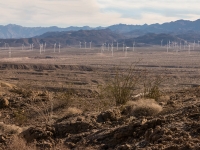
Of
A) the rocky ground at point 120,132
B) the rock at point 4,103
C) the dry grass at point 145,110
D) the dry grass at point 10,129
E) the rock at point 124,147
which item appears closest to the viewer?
the rocky ground at point 120,132

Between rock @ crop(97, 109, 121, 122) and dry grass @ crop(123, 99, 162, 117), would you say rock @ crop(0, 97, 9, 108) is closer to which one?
rock @ crop(97, 109, 121, 122)

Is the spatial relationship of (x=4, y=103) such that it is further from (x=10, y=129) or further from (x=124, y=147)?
(x=124, y=147)

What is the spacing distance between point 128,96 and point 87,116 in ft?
13.8

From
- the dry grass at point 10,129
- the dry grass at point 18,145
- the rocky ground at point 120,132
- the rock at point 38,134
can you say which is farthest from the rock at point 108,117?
the dry grass at point 18,145

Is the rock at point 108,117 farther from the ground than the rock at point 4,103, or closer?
farther from the ground

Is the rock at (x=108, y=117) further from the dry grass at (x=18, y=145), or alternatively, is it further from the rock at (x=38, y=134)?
the dry grass at (x=18, y=145)

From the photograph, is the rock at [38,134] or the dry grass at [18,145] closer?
the dry grass at [18,145]

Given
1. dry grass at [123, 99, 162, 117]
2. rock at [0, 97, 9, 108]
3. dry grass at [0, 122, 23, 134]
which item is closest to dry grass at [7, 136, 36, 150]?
dry grass at [0, 122, 23, 134]

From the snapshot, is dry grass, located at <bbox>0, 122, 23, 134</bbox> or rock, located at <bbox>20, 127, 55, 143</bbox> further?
dry grass, located at <bbox>0, 122, 23, 134</bbox>

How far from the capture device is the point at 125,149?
774 cm

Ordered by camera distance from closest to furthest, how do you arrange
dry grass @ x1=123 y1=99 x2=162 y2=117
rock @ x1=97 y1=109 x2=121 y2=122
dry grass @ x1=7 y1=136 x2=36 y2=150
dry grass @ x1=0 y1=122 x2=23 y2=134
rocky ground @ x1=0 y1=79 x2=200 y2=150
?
rocky ground @ x1=0 y1=79 x2=200 y2=150, dry grass @ x1=7 y1=136 x2=36 y2=150, rock @ x1=97 y1=109 x2=121 y2=122, dry grass @ x1=123 y1=99 x2=162 y2=117, dry grass @ x1=0 y1=122 x2=23 y2=134

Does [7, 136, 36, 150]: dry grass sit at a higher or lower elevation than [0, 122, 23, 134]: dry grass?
higher

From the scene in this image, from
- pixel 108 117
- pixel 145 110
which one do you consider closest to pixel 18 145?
pixel 108 117

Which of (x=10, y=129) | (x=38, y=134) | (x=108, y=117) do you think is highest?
(x=108, y=117)
